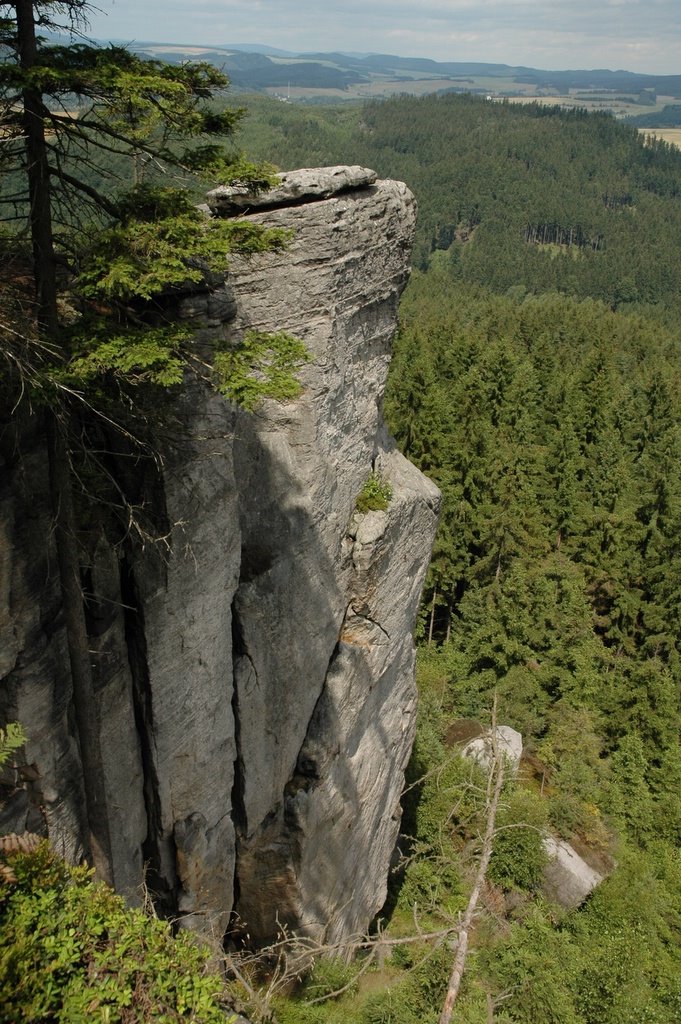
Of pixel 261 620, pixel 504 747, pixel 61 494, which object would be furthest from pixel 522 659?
pixel 61 494

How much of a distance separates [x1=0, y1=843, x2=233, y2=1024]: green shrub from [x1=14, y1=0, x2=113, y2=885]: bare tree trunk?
1592 millimetres

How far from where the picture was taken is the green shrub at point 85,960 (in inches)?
324

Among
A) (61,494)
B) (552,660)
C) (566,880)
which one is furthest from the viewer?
(552,660)

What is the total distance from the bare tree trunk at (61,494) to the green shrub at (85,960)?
1.59m

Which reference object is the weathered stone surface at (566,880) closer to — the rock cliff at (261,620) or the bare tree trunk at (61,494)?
the rock cliff at (261,620)

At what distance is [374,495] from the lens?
17.3 m

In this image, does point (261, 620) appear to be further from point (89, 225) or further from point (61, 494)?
point (89, 225)

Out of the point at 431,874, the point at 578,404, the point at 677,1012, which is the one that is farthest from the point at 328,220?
the point at 578,404

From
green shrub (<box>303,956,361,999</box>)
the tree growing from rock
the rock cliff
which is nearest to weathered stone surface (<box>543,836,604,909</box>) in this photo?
the rock cliff

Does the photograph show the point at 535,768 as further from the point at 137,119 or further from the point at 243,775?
the point at 137,119

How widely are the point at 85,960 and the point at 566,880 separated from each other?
2051 cm

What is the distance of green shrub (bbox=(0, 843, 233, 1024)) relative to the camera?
8.23 meters

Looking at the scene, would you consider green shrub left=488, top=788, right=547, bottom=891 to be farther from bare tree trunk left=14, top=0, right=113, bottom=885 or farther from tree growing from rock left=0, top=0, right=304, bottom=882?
tree growing from rock left=0, top=0, right=304, bottom=882

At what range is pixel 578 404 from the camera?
174 ft
